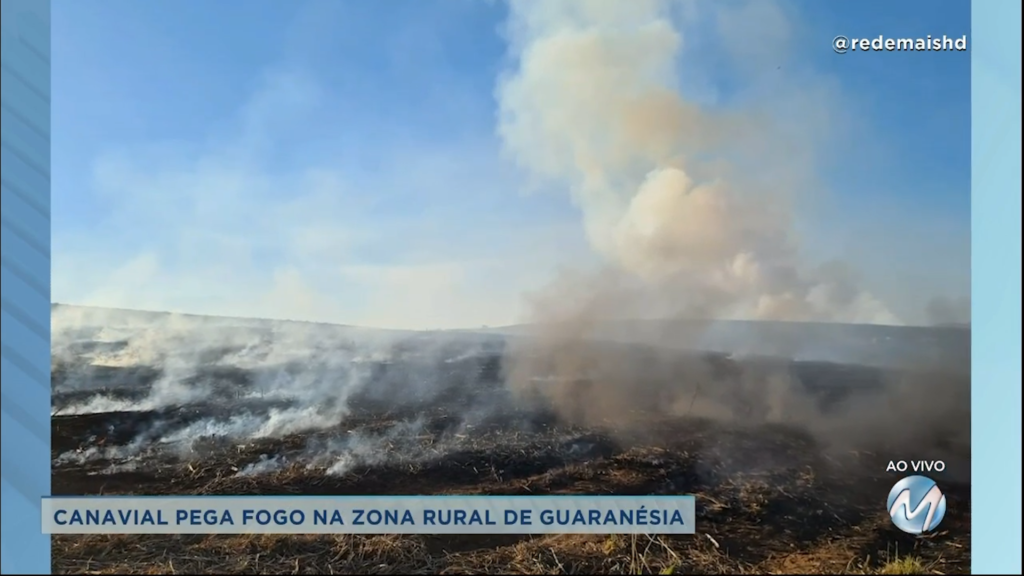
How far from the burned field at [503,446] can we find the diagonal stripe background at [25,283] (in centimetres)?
11

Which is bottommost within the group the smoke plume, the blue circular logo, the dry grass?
the dry grass

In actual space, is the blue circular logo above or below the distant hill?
below

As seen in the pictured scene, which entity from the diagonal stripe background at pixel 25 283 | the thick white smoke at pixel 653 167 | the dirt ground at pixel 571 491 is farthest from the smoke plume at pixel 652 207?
the diagonal stripe background at pixel 25 283

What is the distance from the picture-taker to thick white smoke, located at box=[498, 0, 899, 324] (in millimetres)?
2619

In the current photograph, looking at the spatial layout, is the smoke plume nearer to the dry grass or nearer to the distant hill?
the distant hill

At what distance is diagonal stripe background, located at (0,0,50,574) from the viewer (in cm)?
265

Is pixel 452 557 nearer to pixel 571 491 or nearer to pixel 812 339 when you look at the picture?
pixel 571 491

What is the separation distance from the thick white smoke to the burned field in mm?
346

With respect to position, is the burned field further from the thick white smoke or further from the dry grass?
the thick white smoke

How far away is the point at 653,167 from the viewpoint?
2648 millimetres
